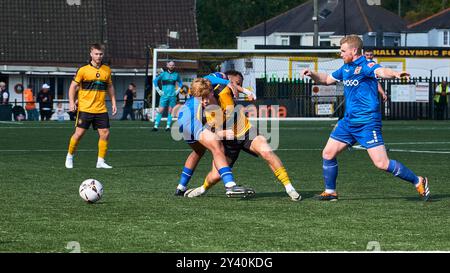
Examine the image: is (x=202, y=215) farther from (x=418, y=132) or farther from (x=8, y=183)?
(x=418, y=132)

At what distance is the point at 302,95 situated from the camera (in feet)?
149

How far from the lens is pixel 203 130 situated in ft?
43.6

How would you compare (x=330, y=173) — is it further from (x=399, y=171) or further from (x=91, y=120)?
(x=91, y=120)

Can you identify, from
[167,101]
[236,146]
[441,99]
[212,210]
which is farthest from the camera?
[441,99]

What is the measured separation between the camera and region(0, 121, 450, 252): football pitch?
9.30 metres

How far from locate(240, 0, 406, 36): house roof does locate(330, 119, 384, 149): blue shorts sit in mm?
74669

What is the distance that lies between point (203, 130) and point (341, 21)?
261 ft

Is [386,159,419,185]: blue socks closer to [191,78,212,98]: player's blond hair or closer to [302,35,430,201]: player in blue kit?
[302,35,430,201]: player in blue kit

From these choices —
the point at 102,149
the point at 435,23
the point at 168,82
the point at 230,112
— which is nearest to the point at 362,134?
the point at 230,112

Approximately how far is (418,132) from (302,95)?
41.4 ft

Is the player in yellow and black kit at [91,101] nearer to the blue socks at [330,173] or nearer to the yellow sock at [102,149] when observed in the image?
the yellow sock at [102,149]

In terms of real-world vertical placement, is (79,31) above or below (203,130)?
above

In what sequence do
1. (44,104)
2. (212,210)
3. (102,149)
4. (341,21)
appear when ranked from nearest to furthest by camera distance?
(212,210) → (102,149) → (44,104) → (341,21)

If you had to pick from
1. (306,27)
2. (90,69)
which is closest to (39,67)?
(306,27)
